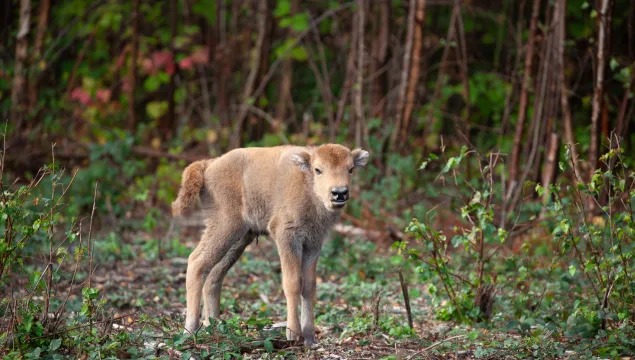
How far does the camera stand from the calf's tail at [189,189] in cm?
779

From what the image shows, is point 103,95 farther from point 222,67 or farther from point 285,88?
point 285,88

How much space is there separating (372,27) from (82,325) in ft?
36.1

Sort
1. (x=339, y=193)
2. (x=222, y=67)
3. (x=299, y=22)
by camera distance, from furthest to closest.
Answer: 1. (x=222, y=67)
2. (x=299, y=22)
3. (x=339, y=193)

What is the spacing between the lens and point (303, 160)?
7.57 meters

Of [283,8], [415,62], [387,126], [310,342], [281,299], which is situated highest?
[283,8]

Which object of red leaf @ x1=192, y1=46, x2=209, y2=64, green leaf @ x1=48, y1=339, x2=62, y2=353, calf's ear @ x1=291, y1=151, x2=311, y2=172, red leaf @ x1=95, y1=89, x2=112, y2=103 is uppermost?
red leaf @ x1=192, y1=46, x2=209, y2=64

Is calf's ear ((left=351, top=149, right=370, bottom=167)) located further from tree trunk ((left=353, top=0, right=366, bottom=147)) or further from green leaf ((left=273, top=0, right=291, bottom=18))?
green leaf ((left=273, top=0, right=291, bottom=18))

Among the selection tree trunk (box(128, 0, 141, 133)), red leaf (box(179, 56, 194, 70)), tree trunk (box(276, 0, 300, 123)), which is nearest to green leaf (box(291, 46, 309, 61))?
tree trunk (box(276, 0, 300, 123))

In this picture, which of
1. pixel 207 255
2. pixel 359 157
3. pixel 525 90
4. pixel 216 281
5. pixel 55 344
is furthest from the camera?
pixel 525 90

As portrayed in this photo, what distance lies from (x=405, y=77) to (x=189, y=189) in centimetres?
690

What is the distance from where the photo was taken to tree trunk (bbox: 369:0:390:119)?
15.1 metres

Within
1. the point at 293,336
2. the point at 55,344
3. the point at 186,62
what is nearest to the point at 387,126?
the point at 186,62

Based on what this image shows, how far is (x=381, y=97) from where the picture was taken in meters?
15.4

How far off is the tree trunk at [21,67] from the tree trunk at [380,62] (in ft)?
21.0
